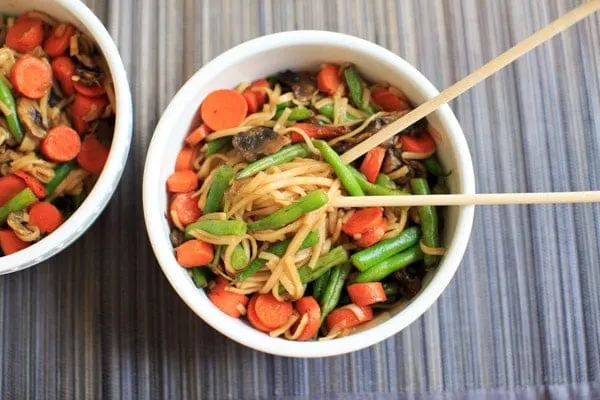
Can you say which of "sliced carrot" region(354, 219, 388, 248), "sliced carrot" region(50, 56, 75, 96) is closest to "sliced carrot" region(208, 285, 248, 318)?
"sliced carrot" region(354, 219, 388, 248)

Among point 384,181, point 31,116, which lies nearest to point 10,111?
point 31,116

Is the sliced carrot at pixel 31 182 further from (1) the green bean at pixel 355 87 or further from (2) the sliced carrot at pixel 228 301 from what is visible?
(1) the green bean at pixel 355 87

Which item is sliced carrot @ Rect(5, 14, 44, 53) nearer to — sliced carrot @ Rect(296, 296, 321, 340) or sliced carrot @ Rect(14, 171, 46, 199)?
sliced carrot @ Rect(14, 171, 46, 199)

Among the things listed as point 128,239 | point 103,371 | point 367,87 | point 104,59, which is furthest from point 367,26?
point 103,371

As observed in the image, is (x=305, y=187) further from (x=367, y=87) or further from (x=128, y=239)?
(x=128, y=239)

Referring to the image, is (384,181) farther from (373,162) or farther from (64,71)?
(64,71)

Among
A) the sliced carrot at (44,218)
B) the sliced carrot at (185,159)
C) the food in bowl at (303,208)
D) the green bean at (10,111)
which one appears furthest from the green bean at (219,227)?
the green bean at (10,111)
